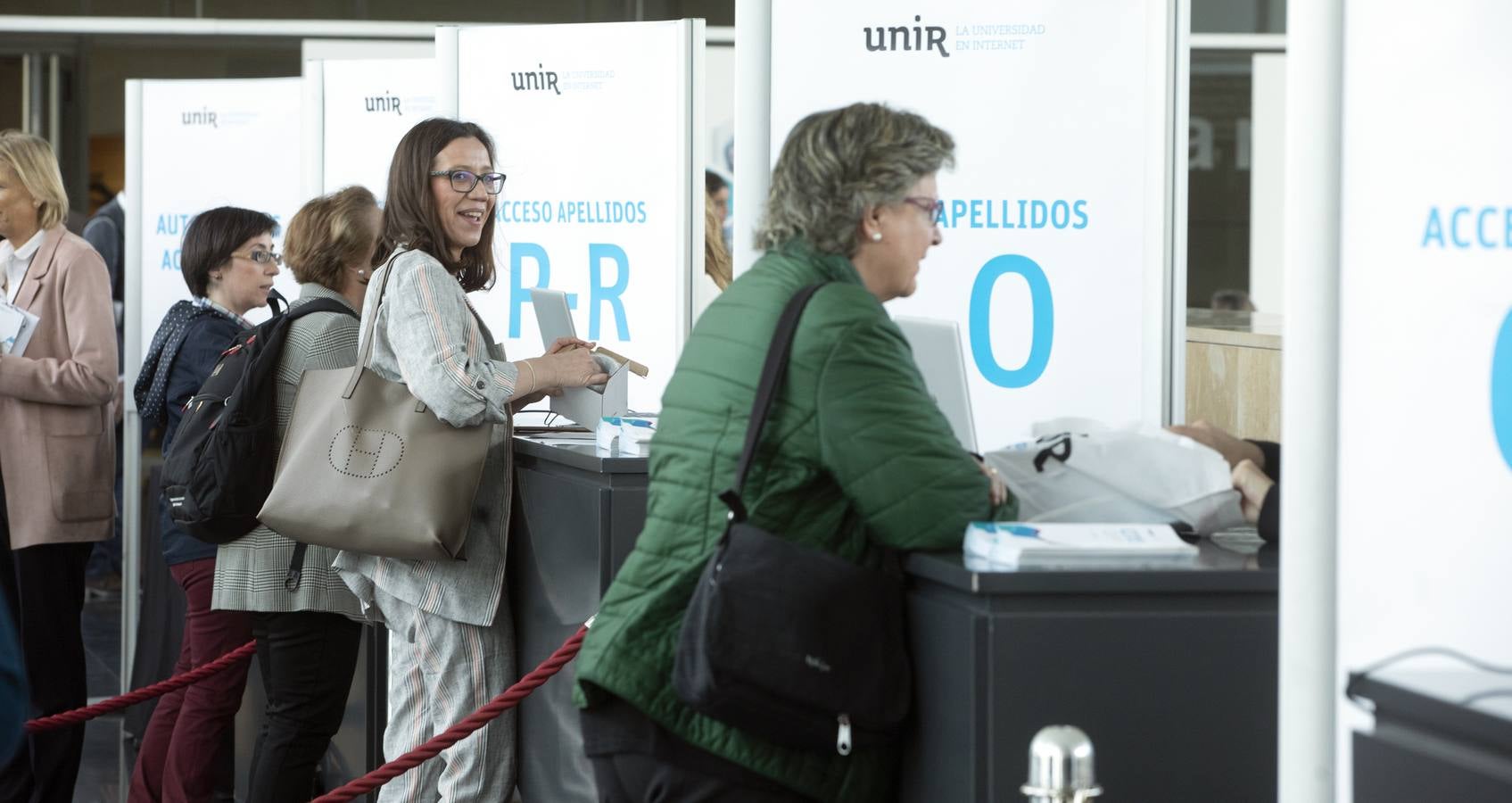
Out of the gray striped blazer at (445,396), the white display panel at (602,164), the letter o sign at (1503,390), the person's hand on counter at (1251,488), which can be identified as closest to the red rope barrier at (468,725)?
the gray striped blazer at (445,396)

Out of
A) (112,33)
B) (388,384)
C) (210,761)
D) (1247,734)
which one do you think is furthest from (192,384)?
(112,33)

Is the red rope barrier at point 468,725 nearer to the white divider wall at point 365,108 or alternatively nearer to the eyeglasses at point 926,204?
the eyeglasses at point 926,204

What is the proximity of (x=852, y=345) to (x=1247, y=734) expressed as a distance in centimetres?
68

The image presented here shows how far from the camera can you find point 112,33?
438 inches

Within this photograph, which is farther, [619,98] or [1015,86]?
[619,98]

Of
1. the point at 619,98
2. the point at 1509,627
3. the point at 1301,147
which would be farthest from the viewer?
the point at 619,98

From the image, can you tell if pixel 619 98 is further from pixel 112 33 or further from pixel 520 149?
pixel 112 33

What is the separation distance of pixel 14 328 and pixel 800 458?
10.9 ft

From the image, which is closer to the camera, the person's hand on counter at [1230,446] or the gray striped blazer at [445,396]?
the person's hand on counter at [1230,446]

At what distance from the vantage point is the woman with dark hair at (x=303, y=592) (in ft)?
13.0

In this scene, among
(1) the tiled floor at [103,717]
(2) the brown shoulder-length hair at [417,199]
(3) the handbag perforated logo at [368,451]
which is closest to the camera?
(3) the handbag perforated logo at [368,451]

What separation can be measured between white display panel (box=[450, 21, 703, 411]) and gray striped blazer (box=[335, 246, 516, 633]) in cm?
148

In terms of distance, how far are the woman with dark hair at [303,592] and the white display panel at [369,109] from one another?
8.33ft

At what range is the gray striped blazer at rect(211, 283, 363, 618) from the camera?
393 cm
